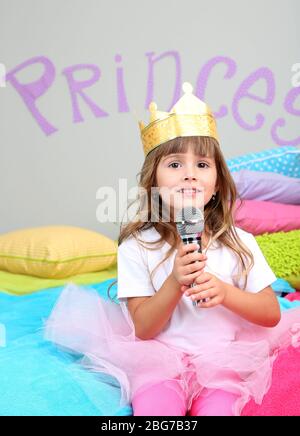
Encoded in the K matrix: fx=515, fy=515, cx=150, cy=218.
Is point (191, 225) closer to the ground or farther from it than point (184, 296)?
farther from it

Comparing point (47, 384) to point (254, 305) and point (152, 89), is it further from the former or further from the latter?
point (152, 89)

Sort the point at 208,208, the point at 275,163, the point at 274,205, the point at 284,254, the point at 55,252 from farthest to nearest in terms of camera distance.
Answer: the point at 275,163 < the point at 274,205 < the point at 55,252 < the point at 284,254 < the point at 208,208

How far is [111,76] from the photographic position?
2457 millimetres

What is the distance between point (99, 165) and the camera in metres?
2.50

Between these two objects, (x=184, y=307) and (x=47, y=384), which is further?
(x=184, y=307)

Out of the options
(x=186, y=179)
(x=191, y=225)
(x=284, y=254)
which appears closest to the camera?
(x=191, y=225)

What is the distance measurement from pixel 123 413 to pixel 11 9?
2186 millimetres

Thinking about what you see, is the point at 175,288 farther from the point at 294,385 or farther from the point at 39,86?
the point at 39,86

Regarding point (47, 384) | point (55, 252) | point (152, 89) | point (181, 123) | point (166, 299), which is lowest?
point (55, 252)

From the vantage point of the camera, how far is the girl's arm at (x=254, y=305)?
0.94 meters

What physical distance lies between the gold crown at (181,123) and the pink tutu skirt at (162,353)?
36cm

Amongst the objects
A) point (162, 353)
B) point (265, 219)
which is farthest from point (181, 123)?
point (265, 219)

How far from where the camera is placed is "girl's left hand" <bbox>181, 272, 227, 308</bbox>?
2.78ft

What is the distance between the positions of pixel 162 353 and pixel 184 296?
127 millimetres
